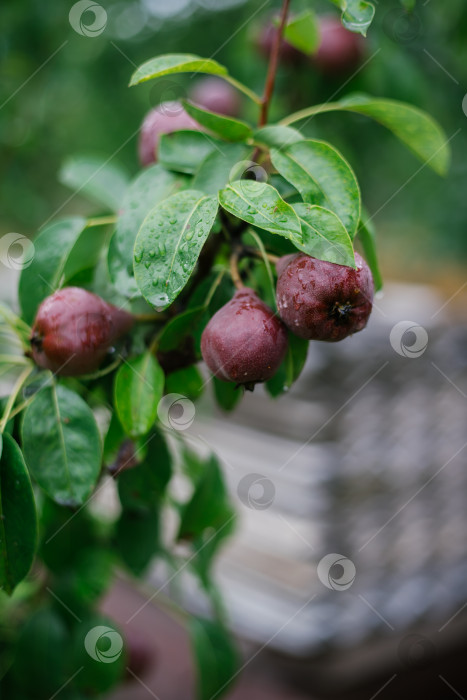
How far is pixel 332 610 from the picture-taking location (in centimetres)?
99

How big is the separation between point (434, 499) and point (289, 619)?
1.12 ft

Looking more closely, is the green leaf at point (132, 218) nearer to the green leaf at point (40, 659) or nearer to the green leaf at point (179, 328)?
the green leaf at point (179, 328)

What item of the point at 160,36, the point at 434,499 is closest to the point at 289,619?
the point at 434,499

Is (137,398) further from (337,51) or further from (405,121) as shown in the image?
(337,51)

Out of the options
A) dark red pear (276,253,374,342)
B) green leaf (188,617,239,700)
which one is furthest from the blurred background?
dark red pear (276,253,374,342)

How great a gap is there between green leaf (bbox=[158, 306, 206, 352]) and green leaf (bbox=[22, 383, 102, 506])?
0.21 feet

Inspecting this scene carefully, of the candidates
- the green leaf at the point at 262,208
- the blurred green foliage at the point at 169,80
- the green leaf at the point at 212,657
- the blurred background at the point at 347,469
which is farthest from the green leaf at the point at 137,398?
the blurred background at the point at 347,469

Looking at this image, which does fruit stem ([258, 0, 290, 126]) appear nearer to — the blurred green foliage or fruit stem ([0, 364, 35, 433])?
the blurred green foliage

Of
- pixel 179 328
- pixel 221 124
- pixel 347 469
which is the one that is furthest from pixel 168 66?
pixel 347 469

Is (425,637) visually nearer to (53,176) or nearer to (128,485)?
(128,485)

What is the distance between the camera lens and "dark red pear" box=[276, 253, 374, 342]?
0.32 metres

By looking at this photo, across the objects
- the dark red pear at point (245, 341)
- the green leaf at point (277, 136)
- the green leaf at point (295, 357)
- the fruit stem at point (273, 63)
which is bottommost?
the green leaf at point (295, 357)

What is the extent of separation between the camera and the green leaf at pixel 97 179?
52cm

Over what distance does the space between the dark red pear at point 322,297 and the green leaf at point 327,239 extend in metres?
0.02
